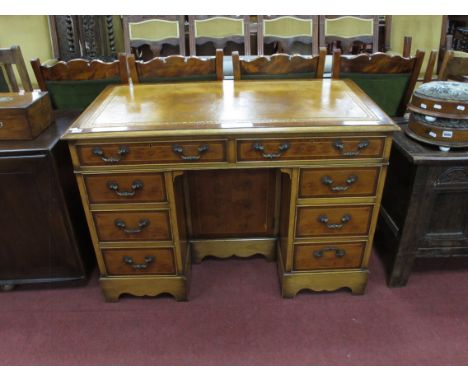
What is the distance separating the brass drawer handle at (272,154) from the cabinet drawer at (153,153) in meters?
0.12

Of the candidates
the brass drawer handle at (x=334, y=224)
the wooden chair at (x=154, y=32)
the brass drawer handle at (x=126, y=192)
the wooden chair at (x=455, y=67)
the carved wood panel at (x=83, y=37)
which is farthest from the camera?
the carved wood panel at (x=83, y=37)

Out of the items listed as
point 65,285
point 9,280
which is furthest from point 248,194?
point 9,280

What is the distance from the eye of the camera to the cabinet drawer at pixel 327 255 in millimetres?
1624

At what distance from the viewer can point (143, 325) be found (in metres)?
1.65

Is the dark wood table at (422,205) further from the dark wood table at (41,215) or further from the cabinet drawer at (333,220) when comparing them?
the dark wood table at (41,215)

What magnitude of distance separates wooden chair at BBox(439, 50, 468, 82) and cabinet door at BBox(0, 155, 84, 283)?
1951mm

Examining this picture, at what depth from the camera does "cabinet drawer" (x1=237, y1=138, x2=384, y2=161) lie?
1359 millimetres

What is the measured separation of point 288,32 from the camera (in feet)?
10.4

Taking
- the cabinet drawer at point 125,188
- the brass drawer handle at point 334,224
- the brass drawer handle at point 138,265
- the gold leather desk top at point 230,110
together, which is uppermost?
the gold leather desk top at point 230,110

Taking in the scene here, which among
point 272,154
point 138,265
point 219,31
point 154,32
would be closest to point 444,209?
point 272,154

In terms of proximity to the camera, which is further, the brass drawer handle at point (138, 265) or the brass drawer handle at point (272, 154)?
the brass drawer handle at point (138, 265)

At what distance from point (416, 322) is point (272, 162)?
940 millimetres

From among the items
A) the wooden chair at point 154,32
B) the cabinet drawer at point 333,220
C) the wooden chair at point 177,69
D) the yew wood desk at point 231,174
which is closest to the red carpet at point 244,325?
the yew wood desk at point 231,174

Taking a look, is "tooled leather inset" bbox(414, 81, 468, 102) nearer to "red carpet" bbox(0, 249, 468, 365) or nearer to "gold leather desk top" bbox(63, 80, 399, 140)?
"gold leather desk top" bbox(63, 80, 399, 140)
